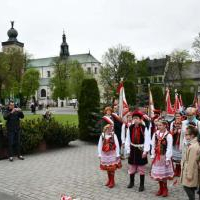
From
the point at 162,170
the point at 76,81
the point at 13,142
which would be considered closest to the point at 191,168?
the point at 162,170

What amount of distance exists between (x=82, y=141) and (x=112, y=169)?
8.99 metres

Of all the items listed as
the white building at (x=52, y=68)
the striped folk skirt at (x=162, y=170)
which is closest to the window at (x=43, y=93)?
the white building at (x=52, y=68)

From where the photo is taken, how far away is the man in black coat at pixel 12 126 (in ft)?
38.8

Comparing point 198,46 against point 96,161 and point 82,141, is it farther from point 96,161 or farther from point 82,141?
point 96,161

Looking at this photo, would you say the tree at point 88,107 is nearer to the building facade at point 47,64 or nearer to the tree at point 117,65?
the tree at point 117,65

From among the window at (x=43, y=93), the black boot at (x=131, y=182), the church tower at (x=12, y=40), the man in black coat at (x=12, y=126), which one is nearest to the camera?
the black boot at (x=131, y=182)

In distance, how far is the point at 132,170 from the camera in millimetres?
7949

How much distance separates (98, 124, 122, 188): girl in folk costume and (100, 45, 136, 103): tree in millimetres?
50491

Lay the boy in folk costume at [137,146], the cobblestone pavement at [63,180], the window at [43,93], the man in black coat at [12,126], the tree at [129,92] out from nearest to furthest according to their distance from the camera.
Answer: the cobblestone pavement at [63,180], the boy in folk costume at [137,146], the man in black coat at [12,126], the tree at [129,92], the window at [43,93]

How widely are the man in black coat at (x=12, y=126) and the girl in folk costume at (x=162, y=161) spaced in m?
5.90

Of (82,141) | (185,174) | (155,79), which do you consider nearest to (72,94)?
(155,79)

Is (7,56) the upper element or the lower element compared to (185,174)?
upper

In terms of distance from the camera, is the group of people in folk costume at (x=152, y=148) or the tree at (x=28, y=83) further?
the tree at (x=28, y=83)

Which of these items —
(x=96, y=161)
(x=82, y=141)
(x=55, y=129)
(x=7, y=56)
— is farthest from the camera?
(x=7, y=56)
